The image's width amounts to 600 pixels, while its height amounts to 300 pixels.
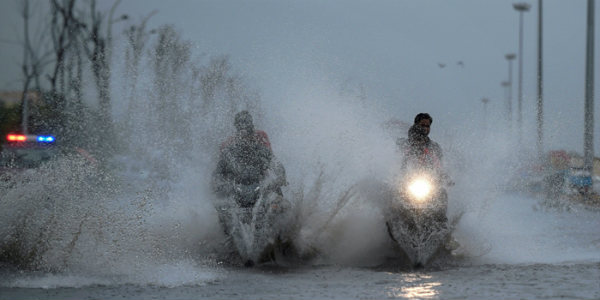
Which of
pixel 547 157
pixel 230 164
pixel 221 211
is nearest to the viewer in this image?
pixel 221 211

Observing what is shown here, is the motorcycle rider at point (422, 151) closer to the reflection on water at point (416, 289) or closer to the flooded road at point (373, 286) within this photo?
the flooded road at point (373, 286)

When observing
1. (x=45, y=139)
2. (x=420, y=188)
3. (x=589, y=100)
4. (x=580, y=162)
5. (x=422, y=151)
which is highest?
(x=589, y=100)

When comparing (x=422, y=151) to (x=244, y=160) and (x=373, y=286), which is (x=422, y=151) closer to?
(x=244, y=160)

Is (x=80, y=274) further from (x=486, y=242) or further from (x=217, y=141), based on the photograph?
(x=217, y=141)

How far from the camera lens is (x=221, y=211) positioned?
11.2 metres

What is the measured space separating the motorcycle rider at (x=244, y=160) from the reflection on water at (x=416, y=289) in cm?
279

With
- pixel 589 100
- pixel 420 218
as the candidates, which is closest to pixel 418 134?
pixel 420 218

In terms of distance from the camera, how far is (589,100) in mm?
24312

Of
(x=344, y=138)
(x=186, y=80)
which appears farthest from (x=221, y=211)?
(x=186, y=80)

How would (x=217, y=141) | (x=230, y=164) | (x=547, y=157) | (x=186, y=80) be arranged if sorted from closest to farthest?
(x=230, y=164), (x=217, y=141), (x=547, y=157), (x=186, y=80)

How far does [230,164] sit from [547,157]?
974cm

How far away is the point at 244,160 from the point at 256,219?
139cm

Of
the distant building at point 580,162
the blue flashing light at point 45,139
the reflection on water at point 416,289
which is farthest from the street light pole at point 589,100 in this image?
the reflection on water at point 416,289

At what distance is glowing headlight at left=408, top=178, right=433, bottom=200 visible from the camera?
1061 cm
